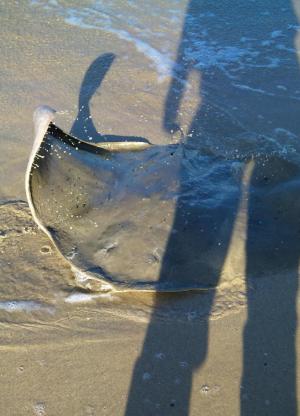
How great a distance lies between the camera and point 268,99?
241 inches

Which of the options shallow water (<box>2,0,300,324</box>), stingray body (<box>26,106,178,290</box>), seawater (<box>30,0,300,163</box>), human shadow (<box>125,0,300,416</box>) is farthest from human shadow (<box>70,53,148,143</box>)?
stingray body (<box>26,106,178,290</box>)

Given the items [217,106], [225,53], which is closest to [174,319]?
[217,106]

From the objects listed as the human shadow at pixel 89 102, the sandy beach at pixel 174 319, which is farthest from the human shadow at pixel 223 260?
the human shadow at pixel 89 102

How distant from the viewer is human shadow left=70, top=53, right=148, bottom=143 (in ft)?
Result: 17.5

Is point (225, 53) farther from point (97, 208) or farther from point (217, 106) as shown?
point (97, 208)

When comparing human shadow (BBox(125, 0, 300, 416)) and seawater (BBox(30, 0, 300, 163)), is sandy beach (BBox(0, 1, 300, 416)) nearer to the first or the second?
human shadow (BBox(125, 0, 300, 416))

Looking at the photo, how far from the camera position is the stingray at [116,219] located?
330cm

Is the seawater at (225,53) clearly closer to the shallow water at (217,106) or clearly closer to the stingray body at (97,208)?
the shallow water at (217,106)

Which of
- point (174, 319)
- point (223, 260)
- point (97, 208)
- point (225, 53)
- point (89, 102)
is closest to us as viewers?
point (174, 319)

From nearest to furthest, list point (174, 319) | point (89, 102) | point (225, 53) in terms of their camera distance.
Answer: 1. point (174, 319)
2. point (89, 102)
3. point (225, 53)

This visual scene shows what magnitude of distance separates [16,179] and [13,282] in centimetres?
140

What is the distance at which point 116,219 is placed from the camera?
11.5 ft

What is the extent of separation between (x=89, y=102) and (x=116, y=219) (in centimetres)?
284

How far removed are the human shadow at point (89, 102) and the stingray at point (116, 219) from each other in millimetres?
1503
